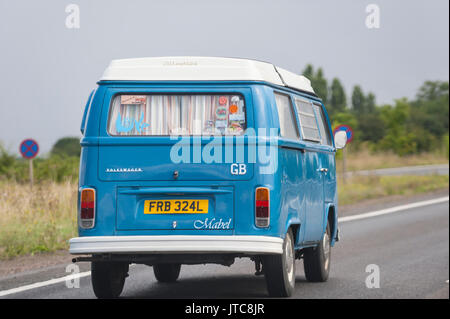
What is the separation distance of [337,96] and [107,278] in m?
109

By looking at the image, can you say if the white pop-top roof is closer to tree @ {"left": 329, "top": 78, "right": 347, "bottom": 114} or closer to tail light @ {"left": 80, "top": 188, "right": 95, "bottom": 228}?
tail light @ {"left": 80, "top": 188, "right": 95, "bottom": 228}

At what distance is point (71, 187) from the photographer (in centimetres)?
1895

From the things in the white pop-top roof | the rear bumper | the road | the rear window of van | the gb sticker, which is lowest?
the road

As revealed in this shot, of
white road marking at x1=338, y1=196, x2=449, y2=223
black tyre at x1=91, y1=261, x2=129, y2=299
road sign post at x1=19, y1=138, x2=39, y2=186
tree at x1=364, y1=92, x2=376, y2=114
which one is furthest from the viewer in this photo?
Answer: tree at x1=364, y1=92, x2=376, y2=114

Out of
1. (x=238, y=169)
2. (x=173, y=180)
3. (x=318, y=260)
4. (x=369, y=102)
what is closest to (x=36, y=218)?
(x=318, y=260)

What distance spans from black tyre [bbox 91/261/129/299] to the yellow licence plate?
1.00 meters

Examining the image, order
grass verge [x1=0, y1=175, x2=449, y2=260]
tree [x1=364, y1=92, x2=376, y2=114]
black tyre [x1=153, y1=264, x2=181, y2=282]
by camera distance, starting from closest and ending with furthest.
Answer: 1. black tyre [x1=153, y1=264, x2=181, y2=282]
2. grass verge [x1=0, y1=175, x2=449, y2=260]
3. tree [x1=364, y1=92, x2=376, y2=114]

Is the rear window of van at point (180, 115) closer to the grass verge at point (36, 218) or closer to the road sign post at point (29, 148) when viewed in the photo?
the grass verge at point (36, 218)

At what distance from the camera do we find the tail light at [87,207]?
25.5ft

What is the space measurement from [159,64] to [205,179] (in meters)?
1.13

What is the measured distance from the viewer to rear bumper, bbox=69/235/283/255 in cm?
754

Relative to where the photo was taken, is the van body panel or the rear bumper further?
the van body panel

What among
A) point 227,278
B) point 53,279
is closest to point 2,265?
point 53,279

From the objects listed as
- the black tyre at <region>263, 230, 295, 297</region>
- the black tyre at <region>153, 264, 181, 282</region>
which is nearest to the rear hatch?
the black tyre at <region>263, 230, 295, 297</region>
